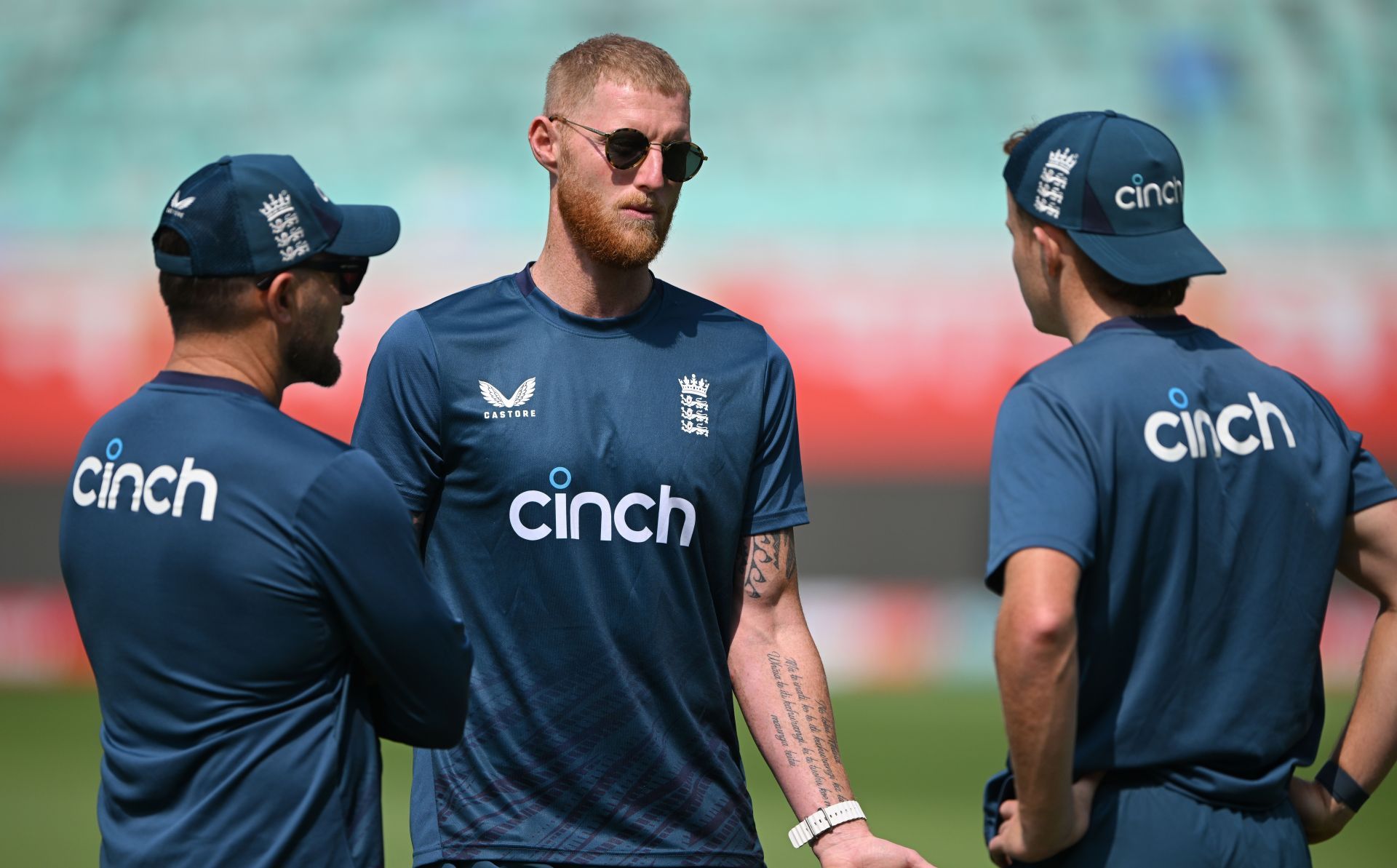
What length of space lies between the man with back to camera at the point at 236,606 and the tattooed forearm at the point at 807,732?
851 millimetres

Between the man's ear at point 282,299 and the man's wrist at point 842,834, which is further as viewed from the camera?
the man's wrist at point 842,834

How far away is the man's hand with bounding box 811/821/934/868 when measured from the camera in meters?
2.79

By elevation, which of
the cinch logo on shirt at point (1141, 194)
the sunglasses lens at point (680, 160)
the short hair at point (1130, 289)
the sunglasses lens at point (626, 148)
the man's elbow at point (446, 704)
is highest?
the sunglasses lens at point (626, 148)

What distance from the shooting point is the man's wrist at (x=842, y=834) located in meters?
2.86

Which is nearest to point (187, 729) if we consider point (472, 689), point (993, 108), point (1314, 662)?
point (472, 689)

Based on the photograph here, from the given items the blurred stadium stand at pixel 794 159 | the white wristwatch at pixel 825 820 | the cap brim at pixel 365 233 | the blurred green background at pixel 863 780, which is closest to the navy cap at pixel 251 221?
the cap brim at pixel 365 233

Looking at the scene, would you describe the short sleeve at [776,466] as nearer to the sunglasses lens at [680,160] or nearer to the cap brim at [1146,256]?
the sunglasses lens at [680,160]

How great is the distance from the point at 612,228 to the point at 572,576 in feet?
2.27

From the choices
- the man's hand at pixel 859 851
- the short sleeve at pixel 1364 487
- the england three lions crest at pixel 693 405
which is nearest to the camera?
the short sleeve at pixel 1364 487

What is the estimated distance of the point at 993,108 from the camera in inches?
486

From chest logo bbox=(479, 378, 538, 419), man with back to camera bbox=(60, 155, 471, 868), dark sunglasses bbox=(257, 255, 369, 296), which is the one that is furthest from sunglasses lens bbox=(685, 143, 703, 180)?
man with back to camera bbox=(60, 155, 471, 868)

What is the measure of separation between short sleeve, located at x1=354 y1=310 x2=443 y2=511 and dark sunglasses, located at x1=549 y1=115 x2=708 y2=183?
0.52m

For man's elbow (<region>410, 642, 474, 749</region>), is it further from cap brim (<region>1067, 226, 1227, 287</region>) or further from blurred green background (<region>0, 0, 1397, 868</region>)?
blurred green background (<region>0, 0, 1397, 868</region>)

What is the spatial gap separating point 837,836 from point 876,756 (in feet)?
17.2
